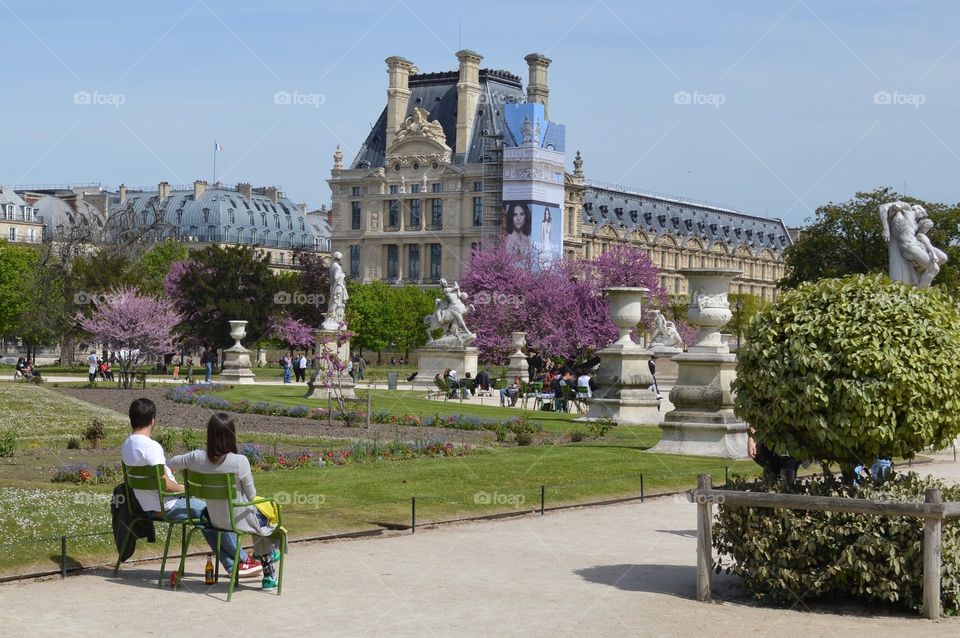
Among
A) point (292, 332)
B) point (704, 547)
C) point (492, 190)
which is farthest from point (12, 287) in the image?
point (704, 547)

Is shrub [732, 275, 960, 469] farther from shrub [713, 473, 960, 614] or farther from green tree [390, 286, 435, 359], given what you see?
green tree [390, 286, 435, 359]

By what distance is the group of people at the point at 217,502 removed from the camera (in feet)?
33.8

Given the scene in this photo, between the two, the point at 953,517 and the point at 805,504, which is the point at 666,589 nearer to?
the point at 805,504

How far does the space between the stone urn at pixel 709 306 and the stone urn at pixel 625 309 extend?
18.9ft

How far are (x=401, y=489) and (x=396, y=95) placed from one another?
376 ft

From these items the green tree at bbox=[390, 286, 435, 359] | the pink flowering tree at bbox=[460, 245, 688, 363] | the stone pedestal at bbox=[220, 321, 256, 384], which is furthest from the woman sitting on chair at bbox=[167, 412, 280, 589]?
the green tree at bbox=[390, 286, 435, 359]

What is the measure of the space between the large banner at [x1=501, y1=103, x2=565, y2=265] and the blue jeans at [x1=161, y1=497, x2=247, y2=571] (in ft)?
335

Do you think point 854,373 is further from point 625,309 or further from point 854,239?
point 854,239

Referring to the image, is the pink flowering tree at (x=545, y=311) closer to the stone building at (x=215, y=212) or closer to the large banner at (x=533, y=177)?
the large banner at (x=533, y=177)

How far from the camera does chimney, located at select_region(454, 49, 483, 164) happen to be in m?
123

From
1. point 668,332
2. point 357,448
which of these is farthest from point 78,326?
point 357,448

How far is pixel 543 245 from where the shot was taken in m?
113

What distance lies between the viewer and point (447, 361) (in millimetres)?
50125

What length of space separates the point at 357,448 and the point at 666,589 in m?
10.5
